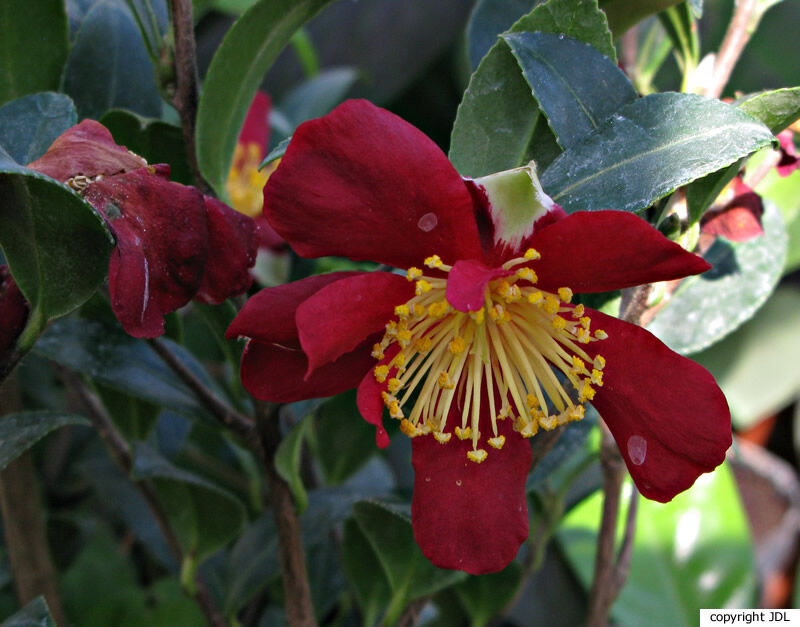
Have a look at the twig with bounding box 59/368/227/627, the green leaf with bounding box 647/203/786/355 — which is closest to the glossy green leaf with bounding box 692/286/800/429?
the green leaf with bounding box 647/203/786/355

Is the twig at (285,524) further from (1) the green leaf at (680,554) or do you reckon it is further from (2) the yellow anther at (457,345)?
(1) the green leaf at (680,554)

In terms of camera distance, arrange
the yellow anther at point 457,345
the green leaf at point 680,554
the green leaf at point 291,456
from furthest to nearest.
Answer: the green leaf at point 680,554, the green leaf at point 291,456, the yellow anther at point 457,345

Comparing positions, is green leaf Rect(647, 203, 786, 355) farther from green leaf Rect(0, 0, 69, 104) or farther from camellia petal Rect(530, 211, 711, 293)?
green leaf Rect(0, 0, 69, 104)

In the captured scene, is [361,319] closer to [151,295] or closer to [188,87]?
[151,295]

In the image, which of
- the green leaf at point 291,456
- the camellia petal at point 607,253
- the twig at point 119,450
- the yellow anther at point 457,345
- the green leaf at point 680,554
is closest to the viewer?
the camellia petal at point 607,253

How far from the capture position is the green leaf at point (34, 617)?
59 cm

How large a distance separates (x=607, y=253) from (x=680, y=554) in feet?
3.25

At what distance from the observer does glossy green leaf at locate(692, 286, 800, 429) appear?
2041 mm

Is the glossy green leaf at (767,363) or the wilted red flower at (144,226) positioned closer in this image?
the wilted red flower at (144,226)

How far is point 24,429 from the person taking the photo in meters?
0.64

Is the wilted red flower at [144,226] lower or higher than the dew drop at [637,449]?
higher

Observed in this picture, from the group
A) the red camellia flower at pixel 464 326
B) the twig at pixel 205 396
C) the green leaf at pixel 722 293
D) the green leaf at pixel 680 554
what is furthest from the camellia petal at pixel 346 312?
the green leaf at pixel 680 554

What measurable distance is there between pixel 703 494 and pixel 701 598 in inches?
6.8

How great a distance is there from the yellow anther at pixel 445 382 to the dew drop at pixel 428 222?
0.38 feet
